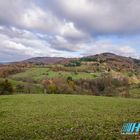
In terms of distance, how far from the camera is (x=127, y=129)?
8.62 meters

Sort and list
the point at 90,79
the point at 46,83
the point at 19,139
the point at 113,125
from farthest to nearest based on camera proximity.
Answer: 1. the point at 90,79
2. the point at 46,83
3. the point at 113,125
4. the point at 19,139

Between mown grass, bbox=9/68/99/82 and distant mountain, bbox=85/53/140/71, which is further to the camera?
distant mountain, bbox=85/53/140/71

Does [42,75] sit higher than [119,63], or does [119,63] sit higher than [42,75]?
[119,63]

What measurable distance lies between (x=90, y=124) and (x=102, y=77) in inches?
2334

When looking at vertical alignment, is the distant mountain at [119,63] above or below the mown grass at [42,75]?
above

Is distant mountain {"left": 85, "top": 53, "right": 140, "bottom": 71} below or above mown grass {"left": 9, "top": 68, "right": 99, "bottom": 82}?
above

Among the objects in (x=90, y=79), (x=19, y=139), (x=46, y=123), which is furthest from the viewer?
(x=90, y=79)

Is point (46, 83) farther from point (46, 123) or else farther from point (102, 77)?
point (46, 123)

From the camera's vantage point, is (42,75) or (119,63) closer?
(42,75)

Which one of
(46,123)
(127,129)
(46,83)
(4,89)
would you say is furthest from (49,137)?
(46,83)

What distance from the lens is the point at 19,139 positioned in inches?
326

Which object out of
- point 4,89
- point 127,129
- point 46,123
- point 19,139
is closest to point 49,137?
point 19,139

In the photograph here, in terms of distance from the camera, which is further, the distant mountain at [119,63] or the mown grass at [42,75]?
the distant mountain at [119,63]

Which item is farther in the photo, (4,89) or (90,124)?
(4,89)
